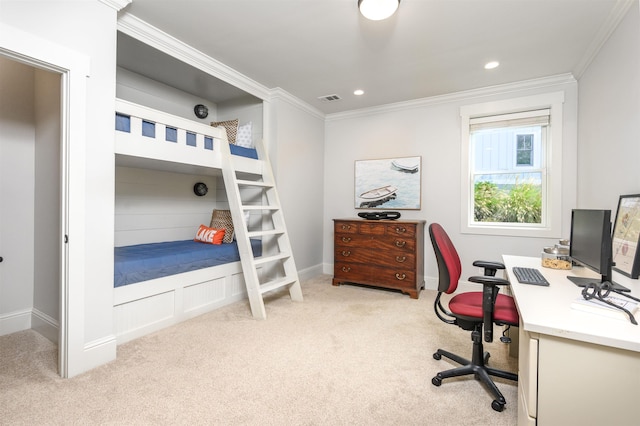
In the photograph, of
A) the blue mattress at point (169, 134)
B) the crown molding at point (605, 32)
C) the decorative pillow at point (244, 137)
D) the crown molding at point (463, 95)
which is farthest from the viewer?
the decorative pillow at point (244, 137)

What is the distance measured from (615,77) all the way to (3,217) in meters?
4.87

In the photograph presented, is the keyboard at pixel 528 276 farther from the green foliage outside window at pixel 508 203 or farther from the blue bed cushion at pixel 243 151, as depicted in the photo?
the blue bed cushion at pixel 243 151

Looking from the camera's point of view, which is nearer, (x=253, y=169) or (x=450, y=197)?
(x=253, y=169)

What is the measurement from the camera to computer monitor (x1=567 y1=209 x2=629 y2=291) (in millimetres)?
1479

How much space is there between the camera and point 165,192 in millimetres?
3666

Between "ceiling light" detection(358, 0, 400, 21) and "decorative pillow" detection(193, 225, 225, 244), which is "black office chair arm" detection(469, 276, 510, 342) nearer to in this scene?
"ceiling light" detection(358, 0, 400, 21)

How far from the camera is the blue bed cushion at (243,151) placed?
3.21 metres

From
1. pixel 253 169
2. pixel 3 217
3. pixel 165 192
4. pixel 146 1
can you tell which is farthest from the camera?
pixel 165 192

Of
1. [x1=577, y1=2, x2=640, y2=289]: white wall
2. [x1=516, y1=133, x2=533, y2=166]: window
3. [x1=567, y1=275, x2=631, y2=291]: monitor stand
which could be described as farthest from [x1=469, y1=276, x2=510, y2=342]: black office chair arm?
[x1=516, y1=133, x2=533, y2=166]: window

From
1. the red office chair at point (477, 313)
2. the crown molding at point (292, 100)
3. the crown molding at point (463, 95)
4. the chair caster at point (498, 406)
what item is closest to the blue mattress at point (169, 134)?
the crown molding at point (292, 100)

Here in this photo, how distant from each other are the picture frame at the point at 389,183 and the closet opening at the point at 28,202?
10.9ft

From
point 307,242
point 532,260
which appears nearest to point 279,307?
point 307,242

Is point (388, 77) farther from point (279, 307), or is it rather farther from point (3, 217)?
point (3, 217)

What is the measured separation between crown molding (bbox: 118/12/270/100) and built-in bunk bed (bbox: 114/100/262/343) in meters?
0.56
